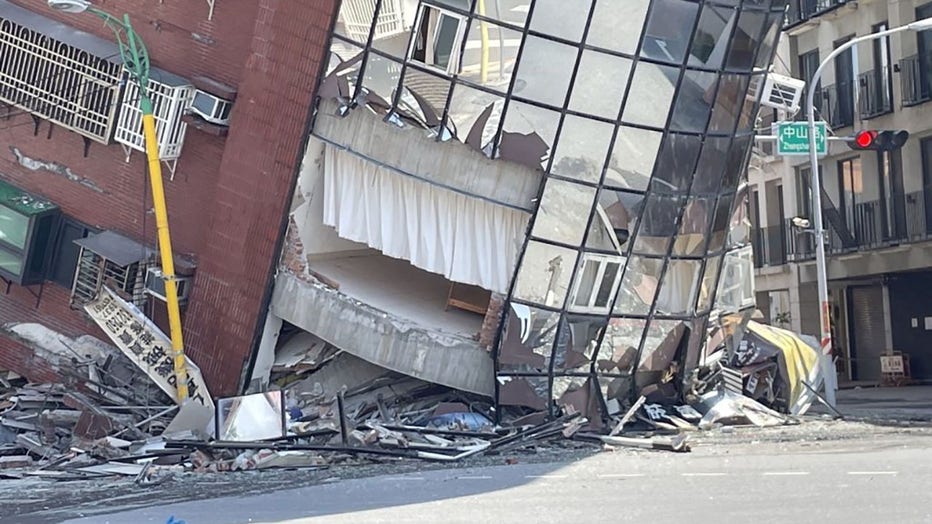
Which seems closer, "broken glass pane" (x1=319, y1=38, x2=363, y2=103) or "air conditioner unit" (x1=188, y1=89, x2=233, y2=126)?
"broken glass pane" (x1=319, y1=38, x2=363, y2=103)

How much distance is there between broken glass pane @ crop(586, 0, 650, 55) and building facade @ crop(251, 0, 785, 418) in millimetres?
30

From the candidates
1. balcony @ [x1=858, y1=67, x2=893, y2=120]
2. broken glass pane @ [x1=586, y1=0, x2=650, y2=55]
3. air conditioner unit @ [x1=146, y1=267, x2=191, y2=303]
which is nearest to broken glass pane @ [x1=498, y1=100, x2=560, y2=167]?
broken glass pane @ [x1=586, y1=0, x2=650, y2=55]

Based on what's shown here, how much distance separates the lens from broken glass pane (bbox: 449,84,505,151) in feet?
64.7

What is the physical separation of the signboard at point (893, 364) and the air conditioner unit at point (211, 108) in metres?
24.1

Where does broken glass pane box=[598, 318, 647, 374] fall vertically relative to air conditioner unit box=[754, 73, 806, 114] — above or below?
below

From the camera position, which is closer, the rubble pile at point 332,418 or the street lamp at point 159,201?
the rubble pile at point 332,418

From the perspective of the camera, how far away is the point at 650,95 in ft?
65.7

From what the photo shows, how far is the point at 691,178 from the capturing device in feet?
68.6

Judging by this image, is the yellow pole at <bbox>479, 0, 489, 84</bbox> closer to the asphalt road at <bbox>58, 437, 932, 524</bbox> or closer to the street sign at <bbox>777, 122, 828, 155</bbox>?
the asphalt road at <bbox>58, 437, 932, 524</bbox>

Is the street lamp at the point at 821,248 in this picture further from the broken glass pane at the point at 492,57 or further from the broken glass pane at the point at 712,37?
the broken glass pane at the point at 492,57

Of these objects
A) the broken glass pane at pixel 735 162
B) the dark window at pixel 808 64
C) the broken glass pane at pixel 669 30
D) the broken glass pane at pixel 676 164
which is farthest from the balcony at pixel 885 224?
the broken glass pane at pixel 669 30

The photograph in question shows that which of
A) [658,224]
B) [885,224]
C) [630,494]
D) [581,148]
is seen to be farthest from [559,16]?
[885,224]

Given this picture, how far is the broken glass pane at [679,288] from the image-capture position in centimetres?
2145

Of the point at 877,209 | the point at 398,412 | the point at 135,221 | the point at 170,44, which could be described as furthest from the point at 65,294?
the point at 877,209
